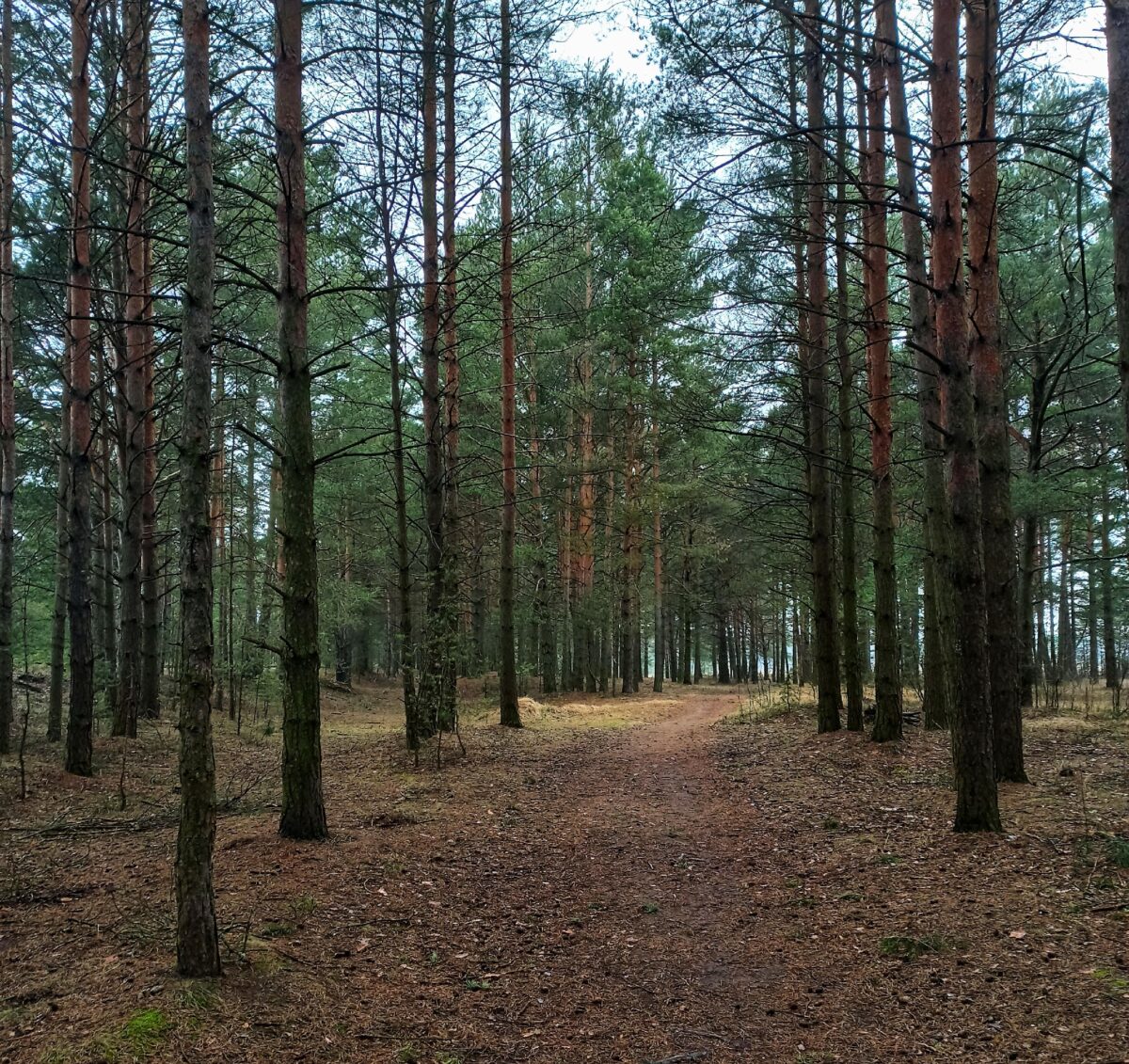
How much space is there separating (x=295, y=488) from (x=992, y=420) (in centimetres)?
666

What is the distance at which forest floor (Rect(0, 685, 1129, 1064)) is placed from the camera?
329cm

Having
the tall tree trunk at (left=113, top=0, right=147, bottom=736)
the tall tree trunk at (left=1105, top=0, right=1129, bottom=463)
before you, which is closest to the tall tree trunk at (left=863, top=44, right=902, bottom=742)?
the tall tree trunk at (left=1105, top=0, right=1129, bottom=463)

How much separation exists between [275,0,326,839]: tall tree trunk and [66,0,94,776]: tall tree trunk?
3927 mm

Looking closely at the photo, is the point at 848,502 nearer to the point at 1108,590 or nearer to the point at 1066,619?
Result: the point at 1108,590

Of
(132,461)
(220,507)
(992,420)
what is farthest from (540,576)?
(992,420)

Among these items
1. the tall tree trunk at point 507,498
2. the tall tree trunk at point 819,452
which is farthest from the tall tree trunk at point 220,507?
the tall tree trunk at point 819,452

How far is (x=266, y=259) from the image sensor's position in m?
13.0

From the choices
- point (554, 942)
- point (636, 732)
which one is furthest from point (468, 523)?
point (554, 942)

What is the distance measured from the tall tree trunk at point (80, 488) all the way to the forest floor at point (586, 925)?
0.69 metres

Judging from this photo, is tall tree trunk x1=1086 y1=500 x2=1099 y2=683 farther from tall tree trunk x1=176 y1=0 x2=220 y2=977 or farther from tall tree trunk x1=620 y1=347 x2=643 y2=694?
tall tree trunk x1=176 y1=0 x2=220 y2=977

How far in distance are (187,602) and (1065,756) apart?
9.49 m

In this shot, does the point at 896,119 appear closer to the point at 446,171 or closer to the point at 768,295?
the point at 768,295

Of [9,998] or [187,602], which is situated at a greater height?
[187,602]

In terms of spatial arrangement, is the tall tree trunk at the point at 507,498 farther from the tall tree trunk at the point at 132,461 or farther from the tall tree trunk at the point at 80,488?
the tall tree trunk at the point at 80,488
